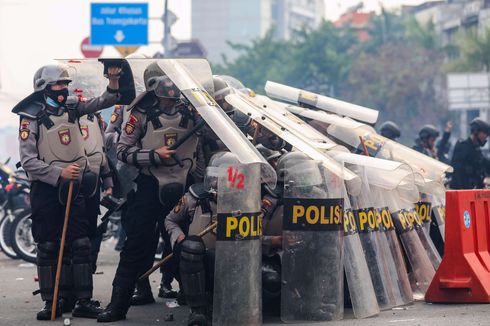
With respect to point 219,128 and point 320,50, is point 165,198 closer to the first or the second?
point 219,128

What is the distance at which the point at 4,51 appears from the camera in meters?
36.3

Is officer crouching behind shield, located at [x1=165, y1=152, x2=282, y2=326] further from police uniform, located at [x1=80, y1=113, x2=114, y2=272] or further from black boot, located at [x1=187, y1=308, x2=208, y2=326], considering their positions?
police uniform, located at [x1=80, y1=113, x2=114, y2=272]

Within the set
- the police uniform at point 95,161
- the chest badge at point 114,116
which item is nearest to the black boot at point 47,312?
the police uniform at point 95,161

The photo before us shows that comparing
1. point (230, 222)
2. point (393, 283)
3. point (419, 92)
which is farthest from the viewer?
point (419, 92)

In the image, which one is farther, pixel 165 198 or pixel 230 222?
pixel 165 198

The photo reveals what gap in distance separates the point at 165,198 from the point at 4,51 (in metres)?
28.1

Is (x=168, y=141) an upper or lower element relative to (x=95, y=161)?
upper

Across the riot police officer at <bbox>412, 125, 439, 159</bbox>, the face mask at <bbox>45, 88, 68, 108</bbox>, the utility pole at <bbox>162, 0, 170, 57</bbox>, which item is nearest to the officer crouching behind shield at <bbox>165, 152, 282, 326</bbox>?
the face mask at <bbox>45, 88, 68, 108</bbox>

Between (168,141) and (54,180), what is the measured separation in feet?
2.96

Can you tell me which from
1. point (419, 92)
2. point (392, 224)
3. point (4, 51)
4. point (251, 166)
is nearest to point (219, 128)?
point (251, 166)

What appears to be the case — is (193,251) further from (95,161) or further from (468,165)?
(468,165)

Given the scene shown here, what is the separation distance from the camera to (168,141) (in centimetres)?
920

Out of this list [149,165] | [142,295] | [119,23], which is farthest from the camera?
[119,23]

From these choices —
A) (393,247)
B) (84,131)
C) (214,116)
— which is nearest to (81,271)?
(84,131)
